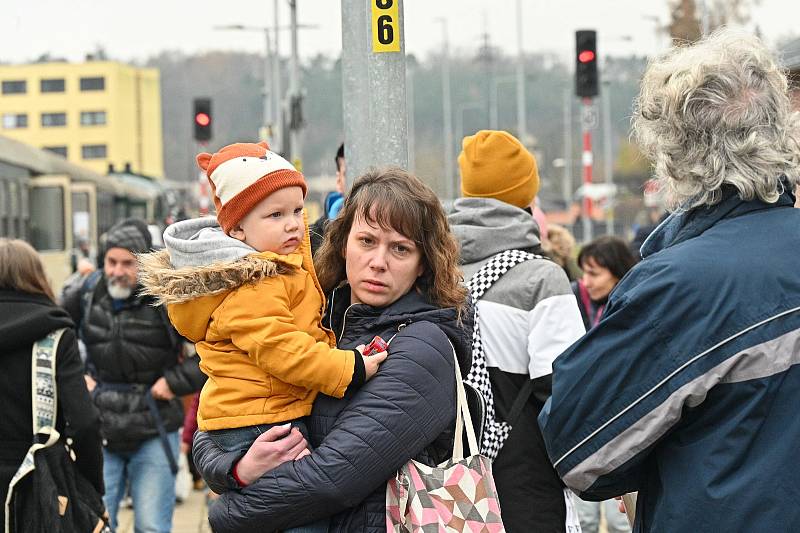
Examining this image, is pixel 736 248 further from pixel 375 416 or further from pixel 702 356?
pixel 375 416

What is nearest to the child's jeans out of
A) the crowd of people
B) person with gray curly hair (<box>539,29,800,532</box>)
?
the crowd of people

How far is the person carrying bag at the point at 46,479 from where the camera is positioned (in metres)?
4.88

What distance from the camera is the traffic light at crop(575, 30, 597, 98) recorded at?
19.2 metres

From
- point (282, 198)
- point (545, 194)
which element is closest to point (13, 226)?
point (282, 198)

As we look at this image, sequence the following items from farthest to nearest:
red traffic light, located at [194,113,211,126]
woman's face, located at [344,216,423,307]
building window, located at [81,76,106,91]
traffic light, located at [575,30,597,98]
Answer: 1. building window, located at [81,76,106,91]
2. red traffic light, located at [194,113,211,126]
3. traffic light, located at [575,30,597,98]
4. woman's face, located at [344,216,423,307]

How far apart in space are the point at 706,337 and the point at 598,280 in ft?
16.1

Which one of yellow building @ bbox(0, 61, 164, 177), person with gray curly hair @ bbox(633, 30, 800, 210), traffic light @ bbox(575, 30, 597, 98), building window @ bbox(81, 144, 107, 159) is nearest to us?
person with gray curly hair @ bbox(633, 30, 800, 210)

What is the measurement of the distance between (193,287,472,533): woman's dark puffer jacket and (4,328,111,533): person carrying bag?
216 centimetres

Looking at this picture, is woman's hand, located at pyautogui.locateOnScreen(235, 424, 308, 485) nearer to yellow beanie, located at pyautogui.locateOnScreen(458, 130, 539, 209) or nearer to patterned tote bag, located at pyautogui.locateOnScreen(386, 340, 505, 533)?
patterned tote bag, located at pyautogui.locateOnScreen(386, 340, 505, 533)

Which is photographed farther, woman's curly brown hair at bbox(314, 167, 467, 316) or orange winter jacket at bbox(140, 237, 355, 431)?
woman's curly brown hair at bbox(314, 167, 467, 316)

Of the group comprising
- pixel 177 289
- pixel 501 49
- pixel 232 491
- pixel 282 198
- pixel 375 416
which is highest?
pixel 501 49

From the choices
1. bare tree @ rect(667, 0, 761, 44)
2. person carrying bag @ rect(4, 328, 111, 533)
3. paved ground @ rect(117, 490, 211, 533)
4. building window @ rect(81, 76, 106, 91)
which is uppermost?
building window @ rect(81, 76, 106, 91)

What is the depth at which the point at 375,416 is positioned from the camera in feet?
9.18

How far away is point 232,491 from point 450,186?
77.0 m
